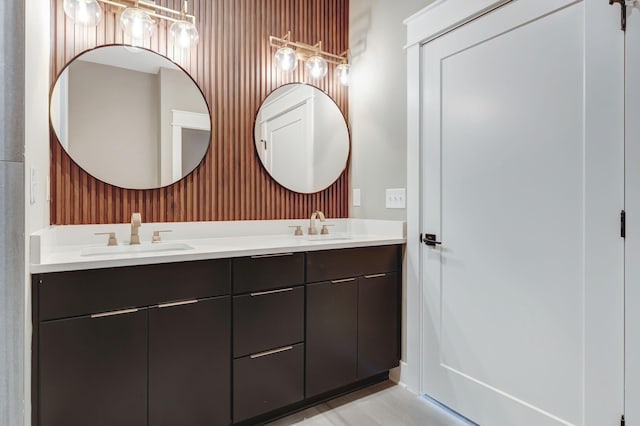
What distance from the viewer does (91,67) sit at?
5.95ft

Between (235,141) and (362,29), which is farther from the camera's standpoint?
(362,29)

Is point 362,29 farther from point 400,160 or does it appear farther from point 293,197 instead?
point 293,197

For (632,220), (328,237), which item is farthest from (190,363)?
(632,220)

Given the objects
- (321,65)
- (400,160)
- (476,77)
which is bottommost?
(400,160)

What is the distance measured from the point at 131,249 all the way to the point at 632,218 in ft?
6.83

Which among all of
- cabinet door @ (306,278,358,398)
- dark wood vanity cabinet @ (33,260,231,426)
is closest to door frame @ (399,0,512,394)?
cabinet door @ (306,278,358,398)

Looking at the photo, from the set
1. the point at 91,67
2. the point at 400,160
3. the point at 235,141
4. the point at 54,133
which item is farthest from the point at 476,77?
the point at 54,133

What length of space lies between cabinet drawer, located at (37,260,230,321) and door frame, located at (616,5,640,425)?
62.0 inches

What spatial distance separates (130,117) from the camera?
75.5 inches

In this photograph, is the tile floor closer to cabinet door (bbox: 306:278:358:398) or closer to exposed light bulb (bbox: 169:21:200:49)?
cabinet door (bbox: 306:278:358:398)

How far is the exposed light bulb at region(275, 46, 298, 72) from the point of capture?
2.33 m

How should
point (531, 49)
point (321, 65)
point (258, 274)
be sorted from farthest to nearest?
point (321, 65) < point (258, 274) < point (531, 49)

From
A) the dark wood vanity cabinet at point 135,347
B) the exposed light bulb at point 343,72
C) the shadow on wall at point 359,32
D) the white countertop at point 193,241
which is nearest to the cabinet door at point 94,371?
the dark wood vanity cabinet at point 135,347

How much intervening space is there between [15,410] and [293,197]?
6.11 feet
